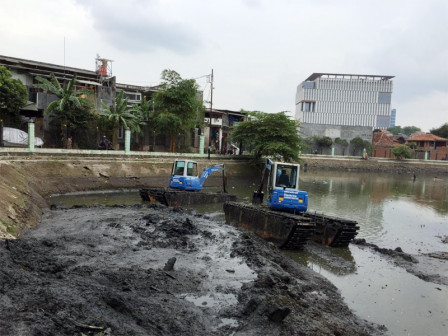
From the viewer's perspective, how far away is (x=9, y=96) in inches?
1066

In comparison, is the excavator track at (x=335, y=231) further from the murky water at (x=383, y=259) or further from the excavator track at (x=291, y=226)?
the murky water at (x=383, y=259)

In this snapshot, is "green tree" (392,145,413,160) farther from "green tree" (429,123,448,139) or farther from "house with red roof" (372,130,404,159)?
"green tree" (429,123,448,139)

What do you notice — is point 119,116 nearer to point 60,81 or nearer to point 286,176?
point 60,81

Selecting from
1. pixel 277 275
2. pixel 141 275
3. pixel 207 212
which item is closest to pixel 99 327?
pixel 141 275

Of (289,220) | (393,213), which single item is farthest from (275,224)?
(393,213)

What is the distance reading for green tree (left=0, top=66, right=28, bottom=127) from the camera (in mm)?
26578

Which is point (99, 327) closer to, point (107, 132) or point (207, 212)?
point (207, 212)

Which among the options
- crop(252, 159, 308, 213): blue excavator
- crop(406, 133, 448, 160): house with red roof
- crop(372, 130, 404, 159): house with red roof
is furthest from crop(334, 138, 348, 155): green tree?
crop(252, 159, 308, 213): blue excavator

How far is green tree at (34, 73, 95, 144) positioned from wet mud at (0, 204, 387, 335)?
63.1ft

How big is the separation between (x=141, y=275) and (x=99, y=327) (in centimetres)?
317

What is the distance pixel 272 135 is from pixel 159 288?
2829 centimetres

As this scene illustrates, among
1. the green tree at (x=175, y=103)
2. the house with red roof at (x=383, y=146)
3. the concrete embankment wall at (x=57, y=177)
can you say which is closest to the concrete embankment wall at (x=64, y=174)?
the concrete embankment wall at (x=57, y=177)

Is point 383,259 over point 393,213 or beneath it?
over

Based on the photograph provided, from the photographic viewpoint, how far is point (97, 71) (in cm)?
3922
